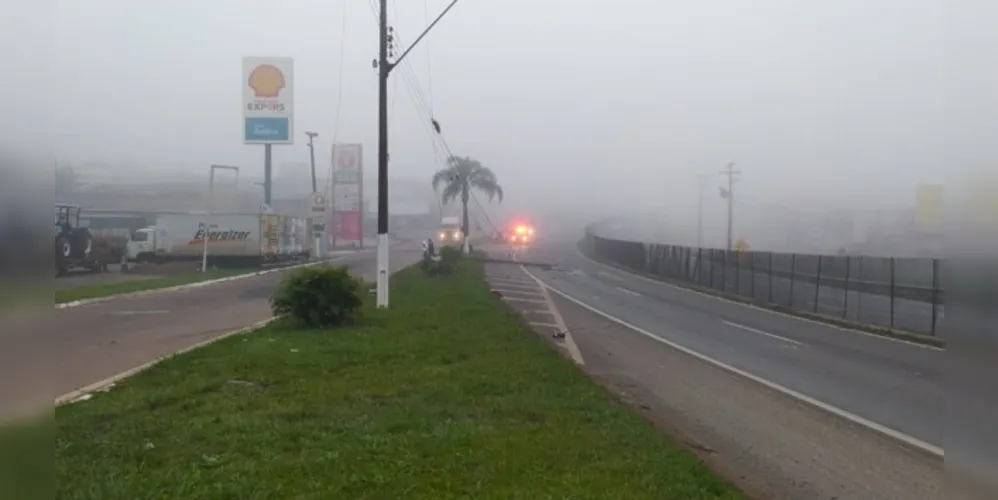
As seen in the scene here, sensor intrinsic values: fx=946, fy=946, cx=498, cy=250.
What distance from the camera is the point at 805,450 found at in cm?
903

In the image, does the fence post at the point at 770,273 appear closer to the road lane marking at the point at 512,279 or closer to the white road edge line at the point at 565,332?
the white road edge line at the point at 565,332

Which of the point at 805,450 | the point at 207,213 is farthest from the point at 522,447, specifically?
the point at 207,213

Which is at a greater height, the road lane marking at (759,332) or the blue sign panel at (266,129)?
the blue sign panel at (266,129)

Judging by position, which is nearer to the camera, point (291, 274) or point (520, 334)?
point (520, 334)

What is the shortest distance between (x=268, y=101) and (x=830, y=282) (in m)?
33.7

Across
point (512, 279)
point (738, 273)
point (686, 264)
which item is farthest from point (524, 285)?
point (686, 264)

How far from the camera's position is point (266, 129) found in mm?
50594

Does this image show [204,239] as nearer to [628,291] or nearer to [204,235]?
[204,235]

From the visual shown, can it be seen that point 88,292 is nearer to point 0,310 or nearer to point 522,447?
point 522,447

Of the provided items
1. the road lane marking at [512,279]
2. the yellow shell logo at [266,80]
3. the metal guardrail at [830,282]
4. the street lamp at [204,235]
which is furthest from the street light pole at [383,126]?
the yellow shell logo at [266,80]

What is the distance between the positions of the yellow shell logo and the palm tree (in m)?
15.7

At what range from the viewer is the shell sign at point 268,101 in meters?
50.5

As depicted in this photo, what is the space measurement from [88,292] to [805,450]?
77.1ft

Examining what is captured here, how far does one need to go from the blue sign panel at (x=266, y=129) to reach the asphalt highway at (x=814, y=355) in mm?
23306
